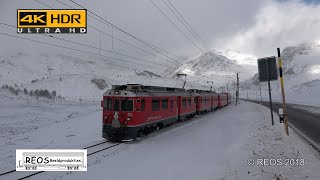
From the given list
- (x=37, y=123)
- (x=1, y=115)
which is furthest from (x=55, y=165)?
(x=1, y=115)

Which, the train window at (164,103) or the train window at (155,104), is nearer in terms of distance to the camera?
the train window at (155,104)

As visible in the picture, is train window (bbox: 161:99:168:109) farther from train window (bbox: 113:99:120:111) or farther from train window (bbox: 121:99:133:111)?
train window (bbox: 113:99:120:111)

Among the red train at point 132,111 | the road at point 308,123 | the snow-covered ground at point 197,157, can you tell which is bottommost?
the snow-covered ground at point 197,157

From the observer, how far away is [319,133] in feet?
58.5

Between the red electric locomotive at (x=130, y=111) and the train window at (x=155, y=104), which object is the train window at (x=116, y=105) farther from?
the train window at (x=155, y=104)

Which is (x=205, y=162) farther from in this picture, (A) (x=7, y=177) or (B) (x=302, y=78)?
(B) (x=302, y=78)

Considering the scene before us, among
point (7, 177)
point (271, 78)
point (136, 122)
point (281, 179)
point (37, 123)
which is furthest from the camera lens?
point (37, 123)

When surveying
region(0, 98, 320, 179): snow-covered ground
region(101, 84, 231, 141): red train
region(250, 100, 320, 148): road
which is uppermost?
region(101, 84, 231, 141): red train

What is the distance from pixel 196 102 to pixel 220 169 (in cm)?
2352

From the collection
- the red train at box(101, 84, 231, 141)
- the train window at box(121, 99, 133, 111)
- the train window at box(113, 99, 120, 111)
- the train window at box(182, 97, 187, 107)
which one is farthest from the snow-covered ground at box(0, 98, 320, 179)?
the train window at box(182, 97, 187, 107)

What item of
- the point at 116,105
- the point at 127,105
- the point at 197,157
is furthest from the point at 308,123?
the point at 116,105

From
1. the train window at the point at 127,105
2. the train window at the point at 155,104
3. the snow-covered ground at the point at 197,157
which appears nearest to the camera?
the snow-covered ground at the point at 197,157

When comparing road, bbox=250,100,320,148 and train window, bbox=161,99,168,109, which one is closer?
road, bbox=250,100,320,148

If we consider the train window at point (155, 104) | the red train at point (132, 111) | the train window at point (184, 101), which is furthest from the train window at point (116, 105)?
the train window at point (184, 101)
